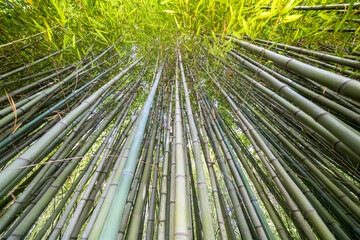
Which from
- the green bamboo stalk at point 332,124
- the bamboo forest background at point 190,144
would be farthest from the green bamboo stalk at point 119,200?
the green bamboo stalk at point 332,124

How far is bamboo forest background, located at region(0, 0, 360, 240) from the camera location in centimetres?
55

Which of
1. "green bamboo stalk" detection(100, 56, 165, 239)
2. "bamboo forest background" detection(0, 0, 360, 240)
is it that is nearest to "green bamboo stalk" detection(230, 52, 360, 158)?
"bamboo forest background" detection(0, 0, 360, 240)

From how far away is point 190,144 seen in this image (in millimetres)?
1104

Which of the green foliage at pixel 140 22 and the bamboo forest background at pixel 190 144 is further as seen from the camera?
the green foliage at pixel 140 22

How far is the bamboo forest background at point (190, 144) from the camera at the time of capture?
1.80ft

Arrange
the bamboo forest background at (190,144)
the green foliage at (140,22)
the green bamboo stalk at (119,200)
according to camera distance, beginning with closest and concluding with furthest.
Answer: the green bamboo stalk at (119,200) → the bamboo forest background at (190,144) → the green foliage at (140,22)

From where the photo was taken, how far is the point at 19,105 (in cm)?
105

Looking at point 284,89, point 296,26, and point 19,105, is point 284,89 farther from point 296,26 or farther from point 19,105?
point 19,105

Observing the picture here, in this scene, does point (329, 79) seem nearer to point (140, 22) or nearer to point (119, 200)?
point (119, 200)

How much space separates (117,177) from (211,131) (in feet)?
2.96

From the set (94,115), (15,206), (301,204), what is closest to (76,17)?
(94,115)

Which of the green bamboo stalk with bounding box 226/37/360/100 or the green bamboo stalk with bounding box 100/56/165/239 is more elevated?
the green bamboo stalk with bounding box 226/37/360/100

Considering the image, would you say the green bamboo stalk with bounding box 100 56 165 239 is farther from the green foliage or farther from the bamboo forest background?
the green foliage

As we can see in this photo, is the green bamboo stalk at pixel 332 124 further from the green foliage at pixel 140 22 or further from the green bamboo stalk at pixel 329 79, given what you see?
the green foliage at pixel 140 22
